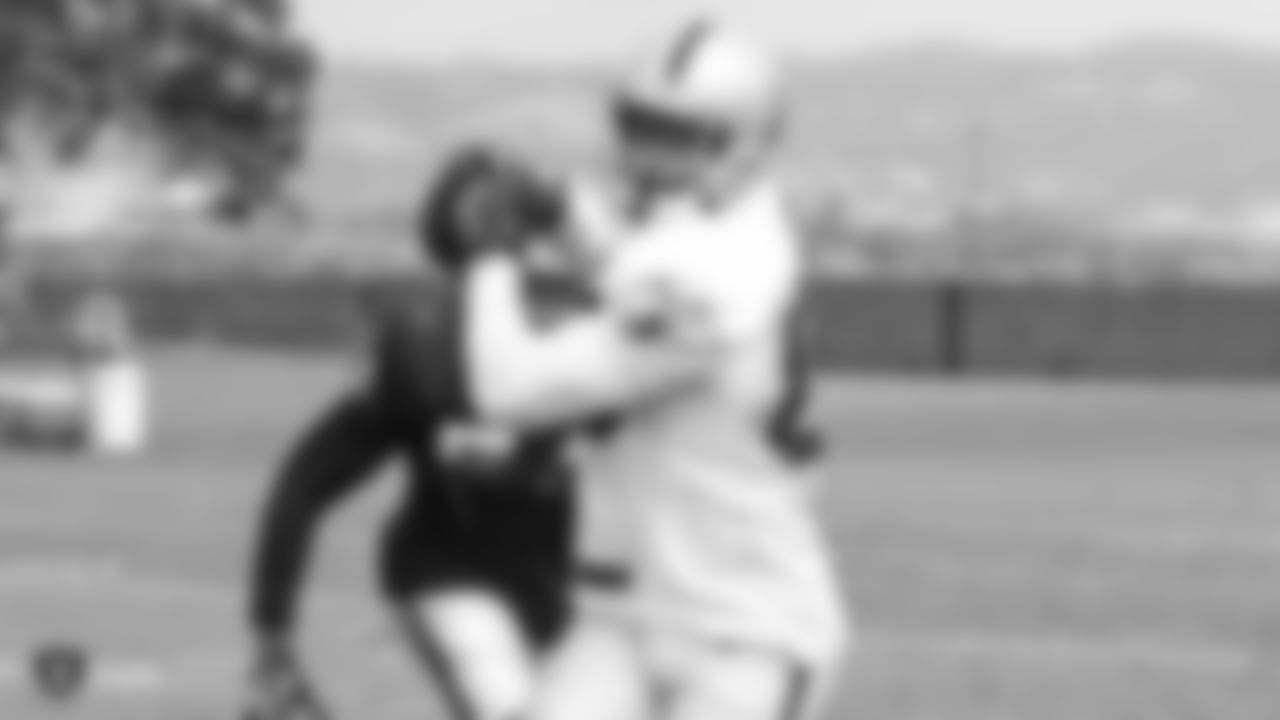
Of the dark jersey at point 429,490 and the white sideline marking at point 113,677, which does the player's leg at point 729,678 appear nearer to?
the dark jersey at point 429,490

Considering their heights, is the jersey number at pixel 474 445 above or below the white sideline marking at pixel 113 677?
above

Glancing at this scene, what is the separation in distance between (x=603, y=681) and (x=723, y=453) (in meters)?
0.37

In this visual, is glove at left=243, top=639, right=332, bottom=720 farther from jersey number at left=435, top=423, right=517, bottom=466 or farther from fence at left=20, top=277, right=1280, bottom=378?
fence at left=20, top=277, right=1280, bottom=378

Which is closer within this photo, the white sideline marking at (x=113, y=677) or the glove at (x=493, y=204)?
the glove at (x=493, y=204)

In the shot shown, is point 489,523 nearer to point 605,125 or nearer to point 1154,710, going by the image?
point 605,125

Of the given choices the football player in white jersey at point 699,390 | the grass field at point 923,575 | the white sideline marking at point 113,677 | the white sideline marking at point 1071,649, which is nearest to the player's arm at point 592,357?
the football player in white jersey at point 699,390

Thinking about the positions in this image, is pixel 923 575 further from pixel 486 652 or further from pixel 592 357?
pixel 592 357

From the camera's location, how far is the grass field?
15.1 meters

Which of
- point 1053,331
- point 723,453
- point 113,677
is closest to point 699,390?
point 723,453

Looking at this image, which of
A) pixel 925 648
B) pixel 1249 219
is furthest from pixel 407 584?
pixel 1249 219

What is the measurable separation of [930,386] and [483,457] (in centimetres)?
4575

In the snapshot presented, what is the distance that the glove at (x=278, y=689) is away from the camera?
6.87 m

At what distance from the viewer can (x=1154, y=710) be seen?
1478 centimetres

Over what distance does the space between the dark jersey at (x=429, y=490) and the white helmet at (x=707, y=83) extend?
111 cm
